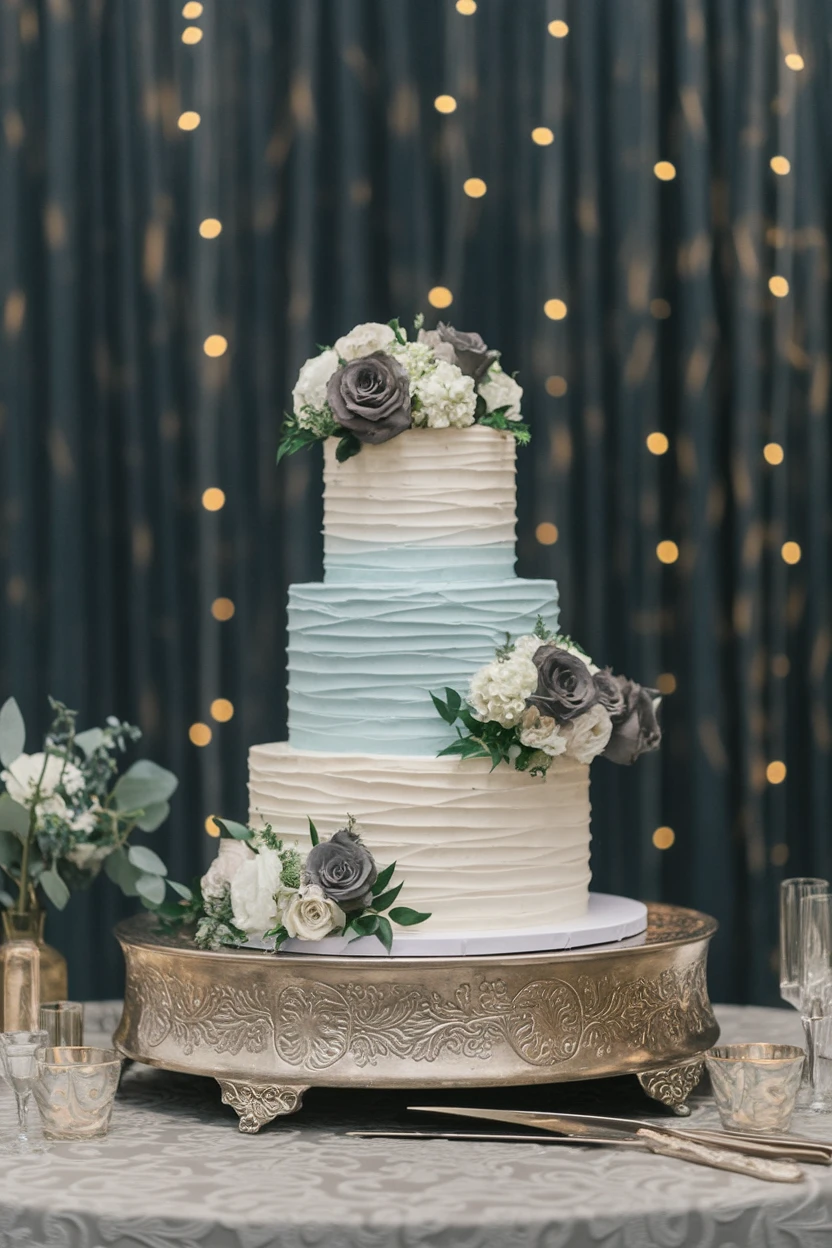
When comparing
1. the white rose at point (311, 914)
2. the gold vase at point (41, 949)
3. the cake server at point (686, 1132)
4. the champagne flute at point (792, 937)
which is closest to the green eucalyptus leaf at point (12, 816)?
the gold vase at point (41, 949)

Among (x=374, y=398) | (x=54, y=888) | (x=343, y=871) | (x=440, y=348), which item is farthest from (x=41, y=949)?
(x=440, y=348)

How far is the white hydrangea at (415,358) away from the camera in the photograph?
Result: 2609 mm

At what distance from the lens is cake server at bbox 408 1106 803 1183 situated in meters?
2.09

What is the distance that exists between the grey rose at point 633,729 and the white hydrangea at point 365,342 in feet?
2.06

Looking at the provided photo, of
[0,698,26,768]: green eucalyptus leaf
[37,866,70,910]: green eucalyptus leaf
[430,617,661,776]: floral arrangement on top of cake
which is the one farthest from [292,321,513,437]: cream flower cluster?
[37,866,70,910]: green eucalyptus leaf

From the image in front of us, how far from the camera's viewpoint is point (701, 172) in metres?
4.03

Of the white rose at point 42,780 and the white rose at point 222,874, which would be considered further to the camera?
the white rose at point 42,780

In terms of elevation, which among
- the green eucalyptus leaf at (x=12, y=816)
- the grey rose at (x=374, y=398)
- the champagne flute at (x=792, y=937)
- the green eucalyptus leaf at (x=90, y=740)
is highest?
the grey rose at (x=374, y=398)

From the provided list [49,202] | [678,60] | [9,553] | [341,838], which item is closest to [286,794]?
[341,838]

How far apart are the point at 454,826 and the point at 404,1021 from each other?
0.29 meters

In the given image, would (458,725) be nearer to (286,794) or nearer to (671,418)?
(286,794)

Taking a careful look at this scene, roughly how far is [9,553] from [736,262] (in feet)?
5.97

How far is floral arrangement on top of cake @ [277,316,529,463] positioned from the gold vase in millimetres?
883

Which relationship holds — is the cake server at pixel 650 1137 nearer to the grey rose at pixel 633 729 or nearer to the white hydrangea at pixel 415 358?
the grey rose at pixel 633 729
